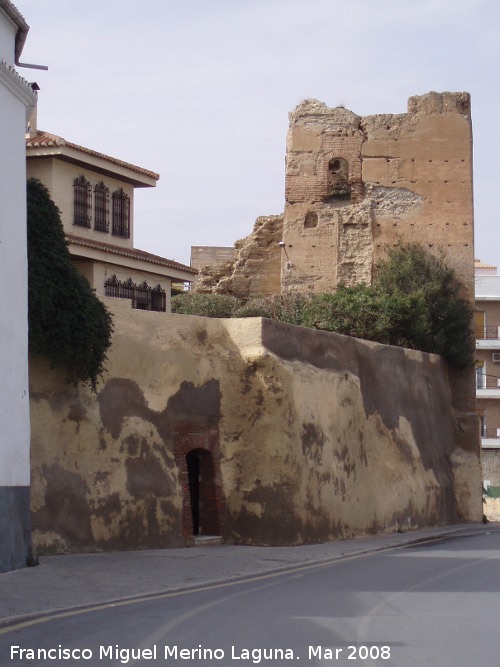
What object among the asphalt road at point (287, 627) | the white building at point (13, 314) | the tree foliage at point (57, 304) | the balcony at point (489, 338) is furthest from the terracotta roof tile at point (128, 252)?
the balcony at point (489, 338)

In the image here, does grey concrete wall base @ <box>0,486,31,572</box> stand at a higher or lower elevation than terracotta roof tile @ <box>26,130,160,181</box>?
lower

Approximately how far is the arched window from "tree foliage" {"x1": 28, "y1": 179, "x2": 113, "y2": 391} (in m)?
22.8

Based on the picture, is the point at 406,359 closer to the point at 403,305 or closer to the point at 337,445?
the point at 403,305

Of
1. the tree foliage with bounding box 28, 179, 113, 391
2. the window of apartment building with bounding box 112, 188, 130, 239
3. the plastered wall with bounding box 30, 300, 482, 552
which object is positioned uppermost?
the window of apartment building with bounding box 112, 188, 130, 239

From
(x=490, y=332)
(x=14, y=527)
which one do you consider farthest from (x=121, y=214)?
(x=490, y=332)

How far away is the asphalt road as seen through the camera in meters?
9.77

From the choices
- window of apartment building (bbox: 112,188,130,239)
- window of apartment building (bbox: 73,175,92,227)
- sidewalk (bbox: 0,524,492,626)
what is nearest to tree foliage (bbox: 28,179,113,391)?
sidewalk (bbox: 0,524,492,626)

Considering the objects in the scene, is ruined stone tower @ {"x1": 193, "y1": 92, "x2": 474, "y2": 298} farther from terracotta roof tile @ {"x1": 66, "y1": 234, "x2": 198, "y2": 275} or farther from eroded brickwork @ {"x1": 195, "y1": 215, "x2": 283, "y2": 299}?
terracotta roof tile @ {"x1": 66, "y1": 234, "x2": 198, "y2": 275}

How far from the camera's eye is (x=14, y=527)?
16.7 m

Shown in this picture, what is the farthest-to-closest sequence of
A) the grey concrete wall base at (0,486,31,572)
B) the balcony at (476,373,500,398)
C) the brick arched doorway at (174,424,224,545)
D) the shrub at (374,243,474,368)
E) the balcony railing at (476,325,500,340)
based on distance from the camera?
the balcony railing at (476,325,500,340) < the balcony at (476,373,500,398) < the shrub at (374,243,474,368) < the brick arched doorway at (174,424,224,545) < the grey concrete wall base at (0,486,31,572)

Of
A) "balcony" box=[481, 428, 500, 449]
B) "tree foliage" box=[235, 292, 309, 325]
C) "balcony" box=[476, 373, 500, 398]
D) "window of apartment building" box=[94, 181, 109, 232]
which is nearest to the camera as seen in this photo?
"window of apartment building" box=[94, 181, 109, 232]

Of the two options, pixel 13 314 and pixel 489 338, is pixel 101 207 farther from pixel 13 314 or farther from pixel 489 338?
pixel 489 338

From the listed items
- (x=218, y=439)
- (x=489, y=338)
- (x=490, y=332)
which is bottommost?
(x=218, y=439)

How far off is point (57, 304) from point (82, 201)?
1501 centimetres
